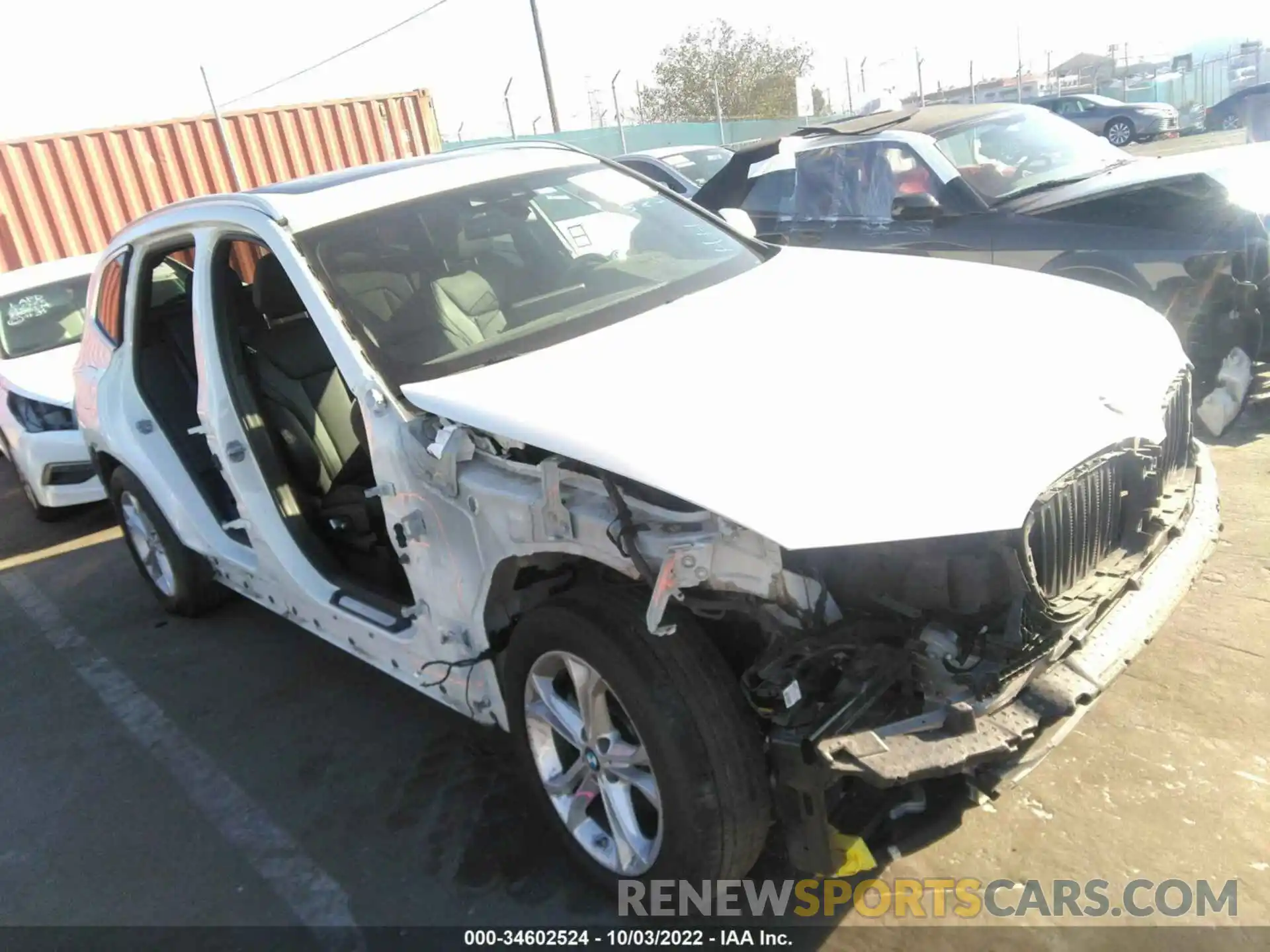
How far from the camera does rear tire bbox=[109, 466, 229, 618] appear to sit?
4.55 meters

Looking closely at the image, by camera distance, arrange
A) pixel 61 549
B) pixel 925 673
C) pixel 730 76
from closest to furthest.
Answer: pixel 925 673 < pixel 61 549 < pixel 730 76

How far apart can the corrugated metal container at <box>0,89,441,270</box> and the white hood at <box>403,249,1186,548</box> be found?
27.7 feet

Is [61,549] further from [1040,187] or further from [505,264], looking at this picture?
[1040,187]

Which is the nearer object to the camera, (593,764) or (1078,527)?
(1078,527)

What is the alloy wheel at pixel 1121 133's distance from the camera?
2361cm

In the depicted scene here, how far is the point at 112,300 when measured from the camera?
14.9 ft

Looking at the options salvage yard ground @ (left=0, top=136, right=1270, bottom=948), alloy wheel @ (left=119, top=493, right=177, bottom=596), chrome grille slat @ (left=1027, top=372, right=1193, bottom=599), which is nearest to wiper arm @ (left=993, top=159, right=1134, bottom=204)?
salvage yard ground @ (left=0, top=136, right=1270, bottom=948)

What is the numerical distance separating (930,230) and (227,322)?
4.22 metres

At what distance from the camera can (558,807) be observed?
2686 mm

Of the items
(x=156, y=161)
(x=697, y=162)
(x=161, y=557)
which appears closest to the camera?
(x=161, y=557)

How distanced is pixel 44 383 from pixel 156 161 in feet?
19.0

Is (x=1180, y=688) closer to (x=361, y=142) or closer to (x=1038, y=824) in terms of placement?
(x=1038, y=824)

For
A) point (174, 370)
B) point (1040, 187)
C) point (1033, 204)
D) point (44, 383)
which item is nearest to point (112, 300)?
point (174, 370)

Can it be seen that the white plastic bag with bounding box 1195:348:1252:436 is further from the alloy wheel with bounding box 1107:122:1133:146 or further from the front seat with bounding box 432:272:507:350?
the alloy wheel with bounding box 1107:122:1133:146
